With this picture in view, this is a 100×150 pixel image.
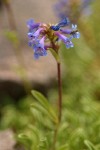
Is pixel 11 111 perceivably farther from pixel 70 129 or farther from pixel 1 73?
pixel 70 129

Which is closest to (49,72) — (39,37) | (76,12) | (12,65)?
(12,65)

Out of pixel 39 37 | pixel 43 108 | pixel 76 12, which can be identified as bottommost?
pixel 43 108

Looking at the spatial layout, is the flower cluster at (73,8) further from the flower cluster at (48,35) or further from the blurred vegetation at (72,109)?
the flower cluster at (48,35)

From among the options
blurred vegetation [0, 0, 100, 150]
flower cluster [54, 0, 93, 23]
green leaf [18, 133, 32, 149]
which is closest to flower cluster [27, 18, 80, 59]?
blurred vegetation [0, 0, 100, 150]

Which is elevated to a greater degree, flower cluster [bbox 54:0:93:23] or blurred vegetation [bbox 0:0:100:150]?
flower cluster [bbox 54:0:93:23]

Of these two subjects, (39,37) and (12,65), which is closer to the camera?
(39,37)

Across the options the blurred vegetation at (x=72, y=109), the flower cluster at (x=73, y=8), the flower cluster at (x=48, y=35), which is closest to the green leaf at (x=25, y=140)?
the blurred vegetation at (x=72, y=109)

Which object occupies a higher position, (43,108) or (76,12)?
(76,12)

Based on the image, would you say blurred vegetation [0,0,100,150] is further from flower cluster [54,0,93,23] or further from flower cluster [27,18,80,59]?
flower cluster [27,18,80,59]
